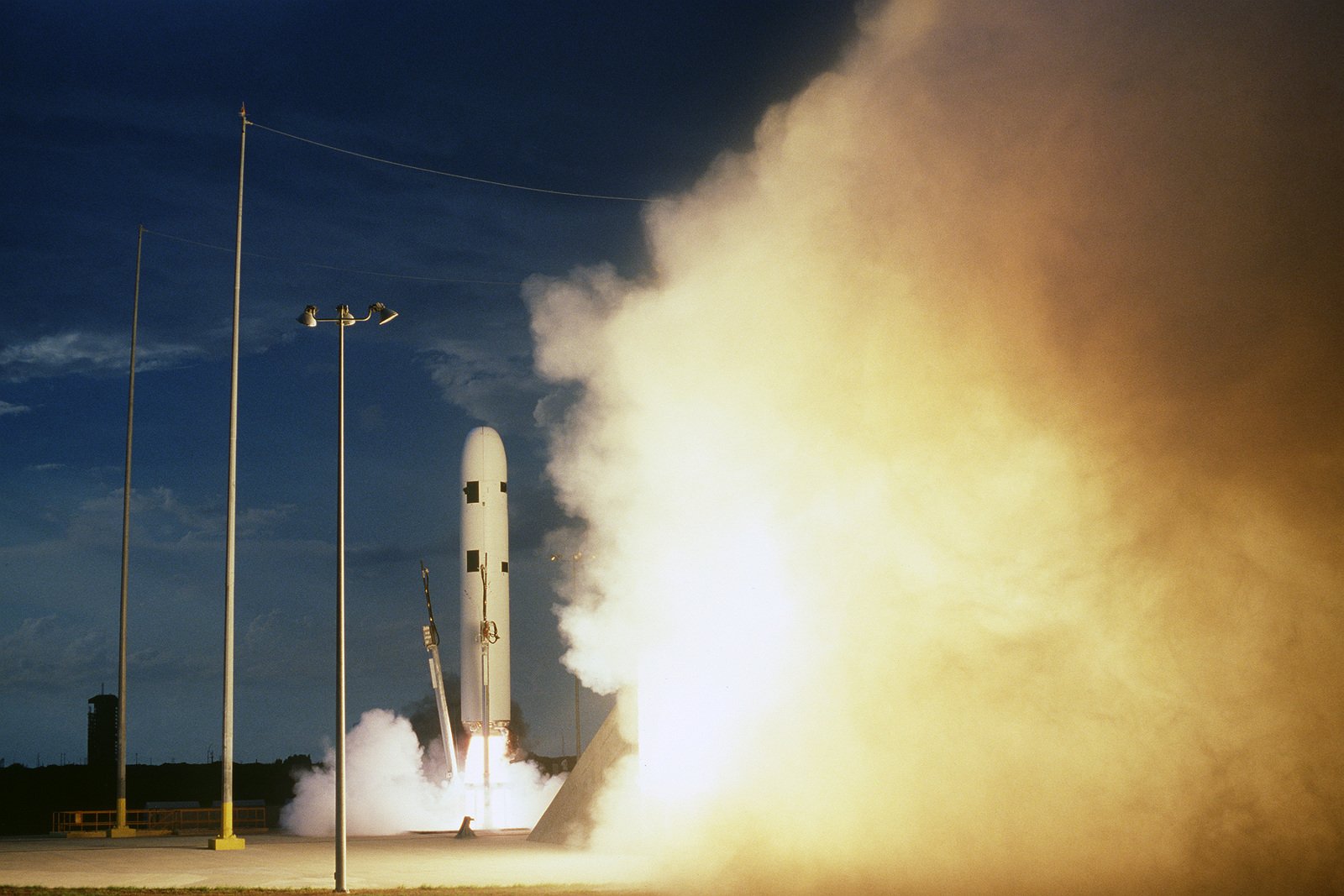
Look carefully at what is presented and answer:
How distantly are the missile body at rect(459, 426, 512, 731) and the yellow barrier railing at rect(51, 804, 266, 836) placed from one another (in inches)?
329

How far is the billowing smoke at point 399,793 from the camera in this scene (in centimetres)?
3966

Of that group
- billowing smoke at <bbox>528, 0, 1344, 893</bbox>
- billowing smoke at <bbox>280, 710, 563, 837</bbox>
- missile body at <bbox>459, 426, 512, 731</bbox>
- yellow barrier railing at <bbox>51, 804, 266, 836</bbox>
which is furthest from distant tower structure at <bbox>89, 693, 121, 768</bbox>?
billowing smoke at <bbox>528, 0, 1344, 893</bbox>

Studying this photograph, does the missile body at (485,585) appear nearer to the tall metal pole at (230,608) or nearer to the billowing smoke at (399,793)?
the billowing smoke at (399,793)

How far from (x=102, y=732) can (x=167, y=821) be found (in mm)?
31208

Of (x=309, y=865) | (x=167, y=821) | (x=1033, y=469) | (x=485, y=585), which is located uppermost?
(x=485, y=585)

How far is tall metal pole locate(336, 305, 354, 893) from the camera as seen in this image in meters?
19.9

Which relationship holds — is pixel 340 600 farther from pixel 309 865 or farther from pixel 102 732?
pixel 102 732

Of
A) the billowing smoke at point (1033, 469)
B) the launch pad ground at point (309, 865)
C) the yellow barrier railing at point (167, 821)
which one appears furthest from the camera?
the yellow barrier railing at point (167, 821)

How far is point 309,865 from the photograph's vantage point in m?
25.0

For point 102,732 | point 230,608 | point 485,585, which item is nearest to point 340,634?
point 230,608

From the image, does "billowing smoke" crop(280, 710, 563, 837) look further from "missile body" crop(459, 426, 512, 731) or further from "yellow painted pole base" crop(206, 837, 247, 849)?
"yellow painted pole base" crop(206, 837, 247, 849)

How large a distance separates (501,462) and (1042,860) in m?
25.6

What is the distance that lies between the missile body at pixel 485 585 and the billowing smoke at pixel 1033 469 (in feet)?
51.1

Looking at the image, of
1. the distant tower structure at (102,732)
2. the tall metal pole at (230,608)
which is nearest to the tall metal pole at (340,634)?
the tall metal pole at (230,608)
